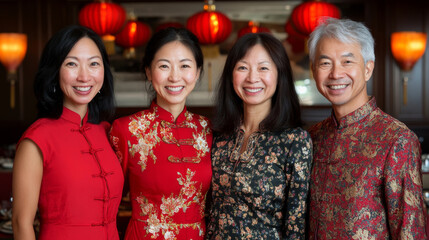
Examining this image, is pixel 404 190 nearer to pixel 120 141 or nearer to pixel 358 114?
pixel 358 114

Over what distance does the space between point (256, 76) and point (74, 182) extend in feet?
2.81

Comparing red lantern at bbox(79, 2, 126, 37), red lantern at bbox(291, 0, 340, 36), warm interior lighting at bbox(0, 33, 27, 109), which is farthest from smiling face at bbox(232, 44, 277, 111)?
warm interior lighting at bbox(0, 33, 27, 109)

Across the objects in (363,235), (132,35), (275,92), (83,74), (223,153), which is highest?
(132,35)

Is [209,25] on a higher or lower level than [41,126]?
higher

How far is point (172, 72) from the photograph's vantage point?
6.71 ft

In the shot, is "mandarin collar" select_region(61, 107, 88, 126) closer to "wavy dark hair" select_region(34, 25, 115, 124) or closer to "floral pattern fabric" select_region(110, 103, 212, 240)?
"wavy dark hair" select_region(34, 25, 115, 124)

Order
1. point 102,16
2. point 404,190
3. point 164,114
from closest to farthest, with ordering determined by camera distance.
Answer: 1. point 404,190
2. point 164,114
3. point 102,16

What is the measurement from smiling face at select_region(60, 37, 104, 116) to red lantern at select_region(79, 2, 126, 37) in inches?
132

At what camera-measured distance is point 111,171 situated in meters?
1.91

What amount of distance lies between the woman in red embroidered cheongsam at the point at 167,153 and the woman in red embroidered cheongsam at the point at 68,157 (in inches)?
3.7

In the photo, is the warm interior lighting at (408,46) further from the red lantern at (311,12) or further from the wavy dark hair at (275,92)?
the wavy dark hair at (275,92)

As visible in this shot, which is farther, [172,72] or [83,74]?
[172,72]

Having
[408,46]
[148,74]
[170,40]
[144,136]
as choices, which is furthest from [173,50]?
[408,46]

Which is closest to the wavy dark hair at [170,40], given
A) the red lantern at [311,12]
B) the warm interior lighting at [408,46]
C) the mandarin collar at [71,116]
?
the mandarin collar at [71,116]
